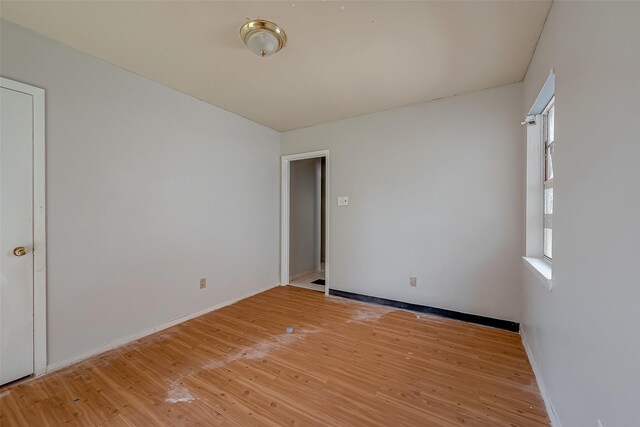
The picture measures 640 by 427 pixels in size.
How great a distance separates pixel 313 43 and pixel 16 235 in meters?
2.47

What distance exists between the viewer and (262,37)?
1722 millimetres

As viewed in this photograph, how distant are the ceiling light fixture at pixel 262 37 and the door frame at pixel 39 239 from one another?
1.54m

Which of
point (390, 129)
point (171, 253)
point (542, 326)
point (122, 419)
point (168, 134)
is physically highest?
point (390, 129)

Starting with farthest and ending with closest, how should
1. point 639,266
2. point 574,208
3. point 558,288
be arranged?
point 558,288 < point 574,208 < point 639,266

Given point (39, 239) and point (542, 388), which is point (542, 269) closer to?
point (542, 388)

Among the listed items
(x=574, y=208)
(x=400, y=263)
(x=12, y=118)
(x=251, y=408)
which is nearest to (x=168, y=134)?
(x=12, y=118)

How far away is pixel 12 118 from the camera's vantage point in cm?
168

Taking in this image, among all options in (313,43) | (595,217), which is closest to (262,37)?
(313,43)

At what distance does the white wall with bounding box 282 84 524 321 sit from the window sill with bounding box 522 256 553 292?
1.50 feet

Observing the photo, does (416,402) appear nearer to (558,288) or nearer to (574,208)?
(558,288)

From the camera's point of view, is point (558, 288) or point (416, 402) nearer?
point (558, 288)

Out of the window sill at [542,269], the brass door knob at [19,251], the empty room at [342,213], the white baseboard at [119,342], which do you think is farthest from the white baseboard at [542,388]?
the brass door knob at [19,251]

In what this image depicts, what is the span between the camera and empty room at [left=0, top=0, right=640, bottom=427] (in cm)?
113

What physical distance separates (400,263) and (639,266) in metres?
2.35
